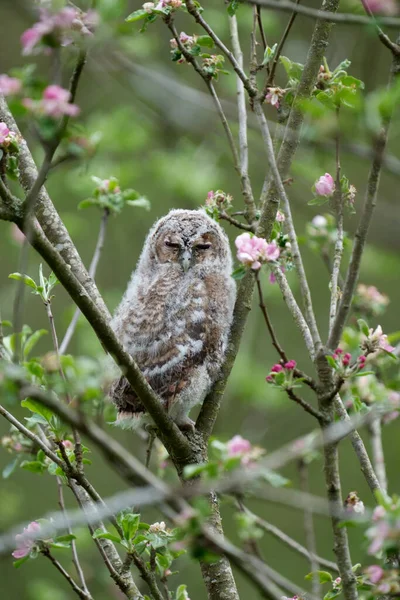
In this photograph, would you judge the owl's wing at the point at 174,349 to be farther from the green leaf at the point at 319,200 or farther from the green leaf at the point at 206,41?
the green leaf at the point at 206,41

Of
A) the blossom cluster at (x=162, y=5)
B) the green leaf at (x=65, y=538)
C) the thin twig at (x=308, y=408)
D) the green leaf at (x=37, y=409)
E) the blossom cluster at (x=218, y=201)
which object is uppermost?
the blossom cluster at (x=162, y=5)

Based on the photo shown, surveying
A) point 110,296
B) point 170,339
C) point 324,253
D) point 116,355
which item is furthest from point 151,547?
point 110,296

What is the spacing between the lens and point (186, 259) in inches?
170

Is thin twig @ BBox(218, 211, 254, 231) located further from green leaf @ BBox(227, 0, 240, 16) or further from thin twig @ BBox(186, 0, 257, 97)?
green leaf @ BBox(227, 0, 240, 16)

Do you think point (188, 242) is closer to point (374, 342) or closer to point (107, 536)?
point (374, 342)

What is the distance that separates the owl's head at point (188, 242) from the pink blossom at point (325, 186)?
1353mm

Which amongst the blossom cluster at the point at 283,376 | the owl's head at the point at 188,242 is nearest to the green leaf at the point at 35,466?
the blossom cluster at the point at 283,376

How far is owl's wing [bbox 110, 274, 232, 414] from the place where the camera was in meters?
3.65

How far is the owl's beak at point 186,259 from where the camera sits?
426 cm

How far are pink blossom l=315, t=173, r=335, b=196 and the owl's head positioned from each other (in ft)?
4.44

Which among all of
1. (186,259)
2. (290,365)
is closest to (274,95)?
(186,259)

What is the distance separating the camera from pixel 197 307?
3.86 metres

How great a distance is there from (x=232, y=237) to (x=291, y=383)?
582 cm

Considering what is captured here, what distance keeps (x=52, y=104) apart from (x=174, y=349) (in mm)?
1888
